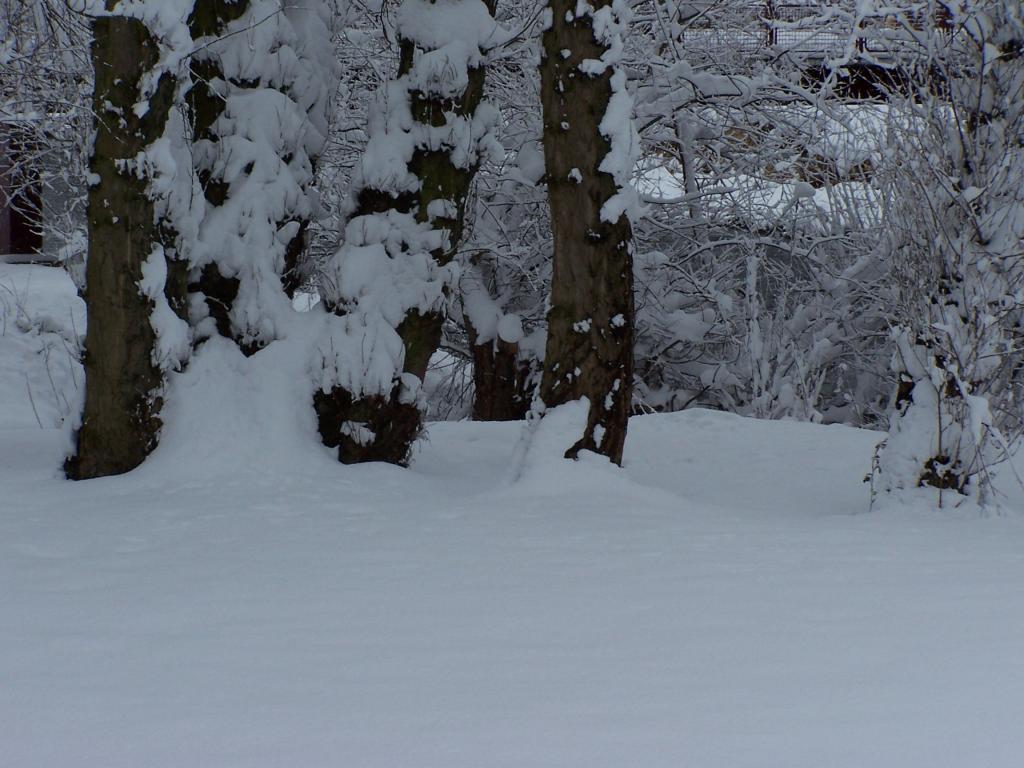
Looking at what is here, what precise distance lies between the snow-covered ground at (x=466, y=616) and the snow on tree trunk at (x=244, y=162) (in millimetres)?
306

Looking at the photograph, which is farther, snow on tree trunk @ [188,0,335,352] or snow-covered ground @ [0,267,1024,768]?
snow on tree trunk @ [188,0,335,352]

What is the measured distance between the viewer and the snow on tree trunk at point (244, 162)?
20.6ft

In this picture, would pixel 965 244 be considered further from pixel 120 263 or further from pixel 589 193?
pixel 120 263

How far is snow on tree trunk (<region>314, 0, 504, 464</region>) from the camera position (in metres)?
6.32

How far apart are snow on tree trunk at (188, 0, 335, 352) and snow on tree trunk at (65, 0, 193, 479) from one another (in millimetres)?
311

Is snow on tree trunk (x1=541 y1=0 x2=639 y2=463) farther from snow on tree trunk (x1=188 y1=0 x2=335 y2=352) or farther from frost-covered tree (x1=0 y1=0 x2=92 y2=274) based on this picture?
frost-covered tree (x1=0 y1=0 x2=92 y2=274)

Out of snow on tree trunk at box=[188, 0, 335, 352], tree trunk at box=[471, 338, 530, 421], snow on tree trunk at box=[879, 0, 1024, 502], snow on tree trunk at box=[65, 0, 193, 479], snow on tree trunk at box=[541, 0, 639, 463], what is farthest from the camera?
tree trunk at box=[471, 338, 530, 421]

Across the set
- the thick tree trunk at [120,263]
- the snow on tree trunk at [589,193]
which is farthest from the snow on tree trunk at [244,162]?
the snow on tree trunk at [589,193]

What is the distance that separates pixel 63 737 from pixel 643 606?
1834 mm

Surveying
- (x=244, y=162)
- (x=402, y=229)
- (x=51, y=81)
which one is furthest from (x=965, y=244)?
(x=51, y=81)

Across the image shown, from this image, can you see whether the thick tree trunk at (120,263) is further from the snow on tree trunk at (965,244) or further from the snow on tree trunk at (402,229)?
the snow on tree trunk at (965,244)

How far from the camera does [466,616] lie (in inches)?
140

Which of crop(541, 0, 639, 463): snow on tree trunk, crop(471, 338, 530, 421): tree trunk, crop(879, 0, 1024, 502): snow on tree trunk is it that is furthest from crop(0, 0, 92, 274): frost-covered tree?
crop(879, 0, 1024, 502): snow on tree trunk

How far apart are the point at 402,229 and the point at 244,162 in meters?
0.96
